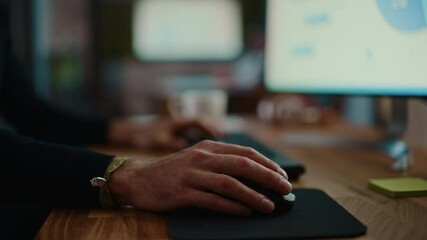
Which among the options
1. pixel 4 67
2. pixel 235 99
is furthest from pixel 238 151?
pixel 235 99

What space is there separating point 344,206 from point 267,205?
0.42 ft

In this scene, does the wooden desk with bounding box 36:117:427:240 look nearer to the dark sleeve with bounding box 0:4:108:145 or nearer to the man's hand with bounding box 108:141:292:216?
the man's hand with bounding box 108:141:292:216

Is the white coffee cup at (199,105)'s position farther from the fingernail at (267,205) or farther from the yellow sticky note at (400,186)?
the fingernail at (267,205)

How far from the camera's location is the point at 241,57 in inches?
128

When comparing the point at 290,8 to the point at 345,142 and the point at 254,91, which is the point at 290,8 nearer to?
the point at 345,142

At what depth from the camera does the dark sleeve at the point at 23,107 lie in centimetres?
141

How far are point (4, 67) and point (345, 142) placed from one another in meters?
0.91

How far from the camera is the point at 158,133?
49.7 inches

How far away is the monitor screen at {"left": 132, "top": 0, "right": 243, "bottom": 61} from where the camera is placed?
10.5 ft

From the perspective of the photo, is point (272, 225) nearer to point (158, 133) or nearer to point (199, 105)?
point (158, 133)

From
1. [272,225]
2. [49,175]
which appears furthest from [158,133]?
[272,225]

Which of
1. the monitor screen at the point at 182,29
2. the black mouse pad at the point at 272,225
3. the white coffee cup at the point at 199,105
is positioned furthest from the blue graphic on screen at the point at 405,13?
the monitor screen at the point at 182,29

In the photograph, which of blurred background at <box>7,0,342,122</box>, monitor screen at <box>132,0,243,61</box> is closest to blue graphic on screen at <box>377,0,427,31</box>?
blurred background at <box>7,0,342,122</box>

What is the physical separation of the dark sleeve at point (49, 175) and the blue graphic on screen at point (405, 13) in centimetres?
54
